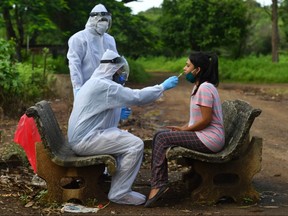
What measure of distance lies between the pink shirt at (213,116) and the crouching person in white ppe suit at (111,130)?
359mm

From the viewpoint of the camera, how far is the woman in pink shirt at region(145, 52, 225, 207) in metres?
5.62

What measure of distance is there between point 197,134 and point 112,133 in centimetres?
79

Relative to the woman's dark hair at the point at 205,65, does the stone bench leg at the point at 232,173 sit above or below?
below

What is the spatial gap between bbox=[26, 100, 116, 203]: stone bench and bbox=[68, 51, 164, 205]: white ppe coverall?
136mm

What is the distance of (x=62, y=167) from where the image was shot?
18.5 ft

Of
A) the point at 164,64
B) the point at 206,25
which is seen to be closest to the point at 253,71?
the point at 206,25

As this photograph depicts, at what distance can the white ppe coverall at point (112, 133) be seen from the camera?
5.62m

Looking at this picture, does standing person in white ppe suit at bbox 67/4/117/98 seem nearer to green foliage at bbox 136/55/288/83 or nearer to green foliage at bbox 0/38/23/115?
green foliage at bbox 0/38/23/115

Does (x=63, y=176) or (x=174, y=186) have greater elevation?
(x=63, y=176)

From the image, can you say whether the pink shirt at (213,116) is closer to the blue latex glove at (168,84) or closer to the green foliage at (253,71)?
the blue latex glove at (168,84)

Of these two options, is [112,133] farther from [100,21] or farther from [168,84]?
[100,21]

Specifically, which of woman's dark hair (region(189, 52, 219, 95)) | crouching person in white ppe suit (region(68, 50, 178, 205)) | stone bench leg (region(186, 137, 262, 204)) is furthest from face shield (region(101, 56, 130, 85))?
stone bench leg (region(186, 137, 262, 204))

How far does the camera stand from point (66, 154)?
19.1ft

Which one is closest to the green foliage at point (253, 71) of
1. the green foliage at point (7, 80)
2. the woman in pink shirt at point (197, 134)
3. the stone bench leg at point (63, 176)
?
the green foliage at point (7, 80)
